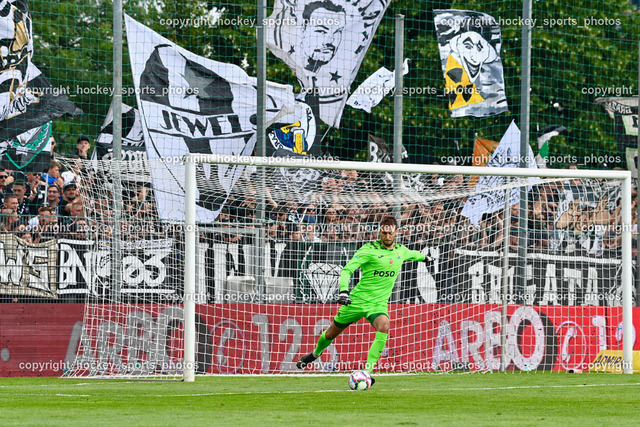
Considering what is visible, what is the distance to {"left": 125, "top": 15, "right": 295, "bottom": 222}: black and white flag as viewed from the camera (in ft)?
48.8

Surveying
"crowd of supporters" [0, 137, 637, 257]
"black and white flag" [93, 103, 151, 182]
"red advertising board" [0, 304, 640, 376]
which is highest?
"black and white flag" [93, 103, 151, 182]

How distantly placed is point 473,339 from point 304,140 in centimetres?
412

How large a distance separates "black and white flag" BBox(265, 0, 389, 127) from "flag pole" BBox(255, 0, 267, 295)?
0.74m

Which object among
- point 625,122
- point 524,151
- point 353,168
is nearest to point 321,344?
point 353,168

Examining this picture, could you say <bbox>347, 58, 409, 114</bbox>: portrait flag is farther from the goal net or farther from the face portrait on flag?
the goal net

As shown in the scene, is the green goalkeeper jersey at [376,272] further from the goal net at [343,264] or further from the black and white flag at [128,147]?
the black and white flag at [128,147]

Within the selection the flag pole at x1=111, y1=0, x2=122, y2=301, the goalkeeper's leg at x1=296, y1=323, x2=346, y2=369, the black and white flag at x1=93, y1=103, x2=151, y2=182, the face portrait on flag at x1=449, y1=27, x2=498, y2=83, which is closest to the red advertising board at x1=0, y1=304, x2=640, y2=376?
the flag pole at x1=111, y1=0, x2=122, y2=301

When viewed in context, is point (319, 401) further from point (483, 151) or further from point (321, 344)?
point (483, 151)

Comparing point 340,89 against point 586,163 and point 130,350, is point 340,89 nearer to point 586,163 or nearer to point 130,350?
point 130,350

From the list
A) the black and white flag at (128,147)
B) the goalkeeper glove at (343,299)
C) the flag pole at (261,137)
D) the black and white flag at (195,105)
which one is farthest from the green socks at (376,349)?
the black and white flag at (128,147)

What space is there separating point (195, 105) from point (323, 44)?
2.41 m

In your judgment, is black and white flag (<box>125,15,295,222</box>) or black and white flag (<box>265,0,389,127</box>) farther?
black and white flag (<box>265,0,389,127</box>)

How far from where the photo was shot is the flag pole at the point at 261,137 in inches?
575

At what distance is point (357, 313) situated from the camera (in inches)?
472
